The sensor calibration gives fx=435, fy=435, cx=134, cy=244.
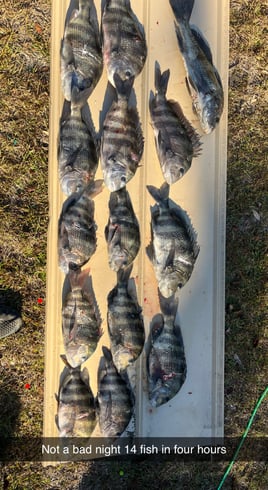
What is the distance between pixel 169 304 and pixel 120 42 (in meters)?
1.81

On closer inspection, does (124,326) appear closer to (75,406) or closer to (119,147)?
(75,406)

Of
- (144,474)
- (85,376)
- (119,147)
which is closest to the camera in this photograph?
(119,147)

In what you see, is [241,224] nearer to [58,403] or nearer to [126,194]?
[126,194]

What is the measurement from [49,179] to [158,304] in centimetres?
117

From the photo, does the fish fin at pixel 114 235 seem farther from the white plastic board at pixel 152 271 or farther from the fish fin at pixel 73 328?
the fish fin at pixel 73 328

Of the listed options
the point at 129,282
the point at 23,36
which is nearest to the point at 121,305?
the point at 129,282

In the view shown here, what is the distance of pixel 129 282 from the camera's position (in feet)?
9.95

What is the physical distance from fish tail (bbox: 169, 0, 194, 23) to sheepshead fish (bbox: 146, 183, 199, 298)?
1294mm

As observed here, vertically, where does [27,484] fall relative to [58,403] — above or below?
below

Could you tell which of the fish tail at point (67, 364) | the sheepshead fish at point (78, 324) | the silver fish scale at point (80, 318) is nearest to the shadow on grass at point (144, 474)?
the fish tail at point (67, 364)

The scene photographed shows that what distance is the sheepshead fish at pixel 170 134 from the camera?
2945 mm

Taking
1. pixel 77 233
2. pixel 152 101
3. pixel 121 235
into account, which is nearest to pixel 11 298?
pixel 77 233

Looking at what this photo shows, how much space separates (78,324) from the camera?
293 cm

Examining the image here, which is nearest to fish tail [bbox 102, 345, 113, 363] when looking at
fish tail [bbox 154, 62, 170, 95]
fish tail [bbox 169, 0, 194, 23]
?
fish tail [bbox 154, 62, 170, 95]
